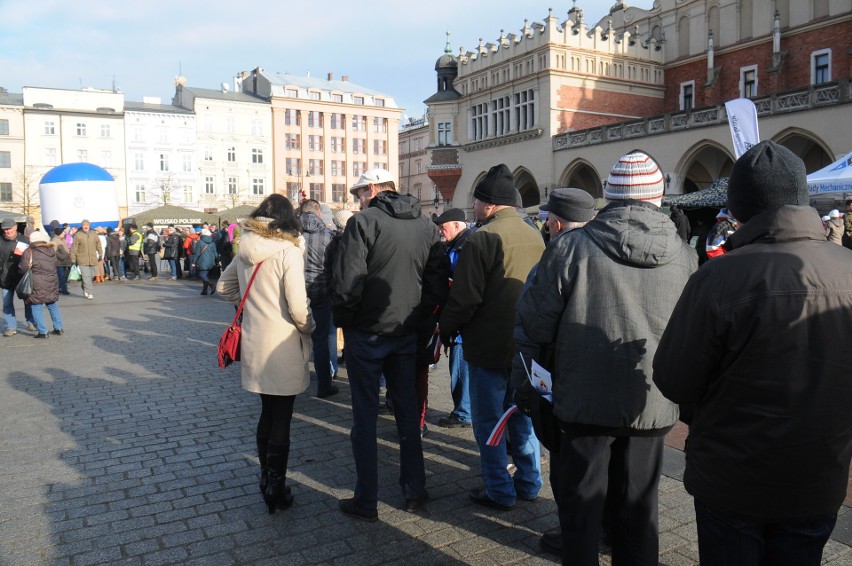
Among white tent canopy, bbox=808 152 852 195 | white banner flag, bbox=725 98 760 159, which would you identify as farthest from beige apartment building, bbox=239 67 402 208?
white banner flag, bbox=725 98 760 159

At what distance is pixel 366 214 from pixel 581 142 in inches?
1258

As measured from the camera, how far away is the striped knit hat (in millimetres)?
2877

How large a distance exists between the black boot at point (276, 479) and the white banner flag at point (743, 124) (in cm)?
763

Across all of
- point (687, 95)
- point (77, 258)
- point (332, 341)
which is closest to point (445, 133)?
point (687, 95)

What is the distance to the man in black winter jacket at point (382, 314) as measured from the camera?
4051mm

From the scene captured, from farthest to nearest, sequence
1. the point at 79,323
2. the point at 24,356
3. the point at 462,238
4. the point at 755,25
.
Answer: the point at 755,25
the point at 79,323
the point at 24,356
the point at 462,238

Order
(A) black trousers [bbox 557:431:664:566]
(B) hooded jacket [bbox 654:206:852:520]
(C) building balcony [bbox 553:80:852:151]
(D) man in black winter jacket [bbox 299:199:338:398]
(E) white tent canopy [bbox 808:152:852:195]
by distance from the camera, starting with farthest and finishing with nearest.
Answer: (C) building balcony [bbox 553:80:852:151]
(E) white tent canopy [bbox 808:152:852:195]
(D) man in black winter jacket [bbox 299:199:338:398]
(A) black trousers [bbox 557:431:664:566]
(B) hooded jacket [bbox 654:206:852:520]

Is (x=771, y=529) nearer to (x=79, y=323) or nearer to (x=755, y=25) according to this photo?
(x=79, y=323)

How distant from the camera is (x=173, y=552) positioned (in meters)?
3.65

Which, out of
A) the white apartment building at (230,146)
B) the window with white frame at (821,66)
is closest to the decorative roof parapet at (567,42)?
the window with white frame at (821,66)

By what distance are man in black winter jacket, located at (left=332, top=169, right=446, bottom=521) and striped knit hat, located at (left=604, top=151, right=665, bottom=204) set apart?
159 centimetres

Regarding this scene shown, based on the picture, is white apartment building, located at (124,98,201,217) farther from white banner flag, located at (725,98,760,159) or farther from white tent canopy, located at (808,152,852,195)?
white banner flag, located at (725,98,760,159)

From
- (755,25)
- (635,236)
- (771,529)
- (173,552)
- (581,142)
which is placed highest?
(755,25)

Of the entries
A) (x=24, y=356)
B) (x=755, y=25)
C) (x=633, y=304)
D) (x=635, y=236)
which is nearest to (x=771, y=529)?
(x=633, y=304)
